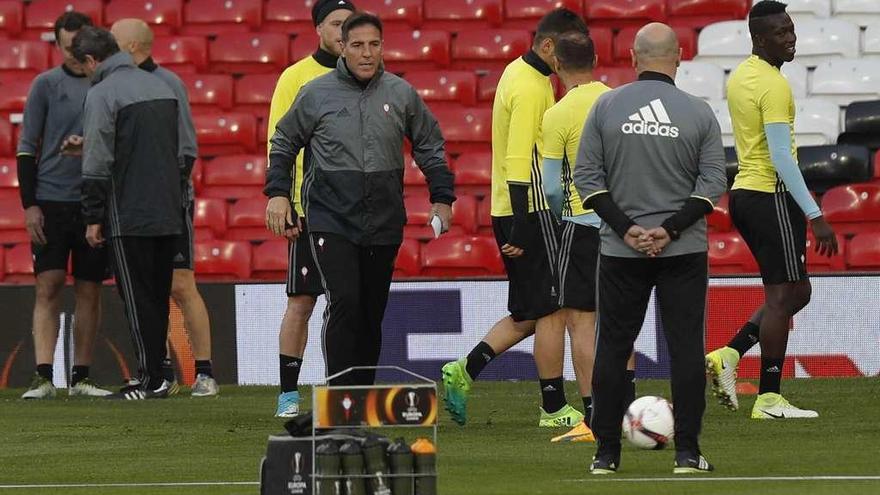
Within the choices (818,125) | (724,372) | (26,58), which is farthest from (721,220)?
(26,58)

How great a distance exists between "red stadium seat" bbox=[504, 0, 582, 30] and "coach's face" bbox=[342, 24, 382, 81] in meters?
8.75

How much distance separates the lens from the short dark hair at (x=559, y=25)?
9003mm

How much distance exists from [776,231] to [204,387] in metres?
4.02

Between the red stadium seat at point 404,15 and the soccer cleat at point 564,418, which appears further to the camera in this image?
the red stadium seat at point 404,15

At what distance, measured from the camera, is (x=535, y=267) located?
30.6ft

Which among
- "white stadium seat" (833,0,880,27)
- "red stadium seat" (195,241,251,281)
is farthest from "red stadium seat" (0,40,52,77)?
"white stadium seat" (833,0,880,27)

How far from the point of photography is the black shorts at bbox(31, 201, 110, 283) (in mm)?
12141

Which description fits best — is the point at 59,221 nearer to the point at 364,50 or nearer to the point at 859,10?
the point at 364,50

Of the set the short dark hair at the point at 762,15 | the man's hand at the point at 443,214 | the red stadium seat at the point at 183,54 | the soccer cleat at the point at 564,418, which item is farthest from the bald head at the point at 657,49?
the red stadium seat at the point at 183,54

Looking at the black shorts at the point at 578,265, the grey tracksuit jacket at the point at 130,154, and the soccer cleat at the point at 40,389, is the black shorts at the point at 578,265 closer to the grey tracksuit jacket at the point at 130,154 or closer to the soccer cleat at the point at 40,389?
the grey tracksuit jacket at the point at 130,154

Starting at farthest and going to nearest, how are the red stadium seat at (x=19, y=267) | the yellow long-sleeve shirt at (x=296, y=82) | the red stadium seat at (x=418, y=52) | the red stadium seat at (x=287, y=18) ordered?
the red stadium seat at (x=287, y=18) → the red stadium seat at (x=418, y=52) → the red stadium seat at (x=19, y=267) → the yellow long-sleeve shirt at (x=296, y=82)

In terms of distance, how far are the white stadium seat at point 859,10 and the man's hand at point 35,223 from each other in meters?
7.84

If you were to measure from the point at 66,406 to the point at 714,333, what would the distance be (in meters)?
4.39

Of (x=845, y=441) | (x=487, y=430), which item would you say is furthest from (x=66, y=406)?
(x=845, y=441)
